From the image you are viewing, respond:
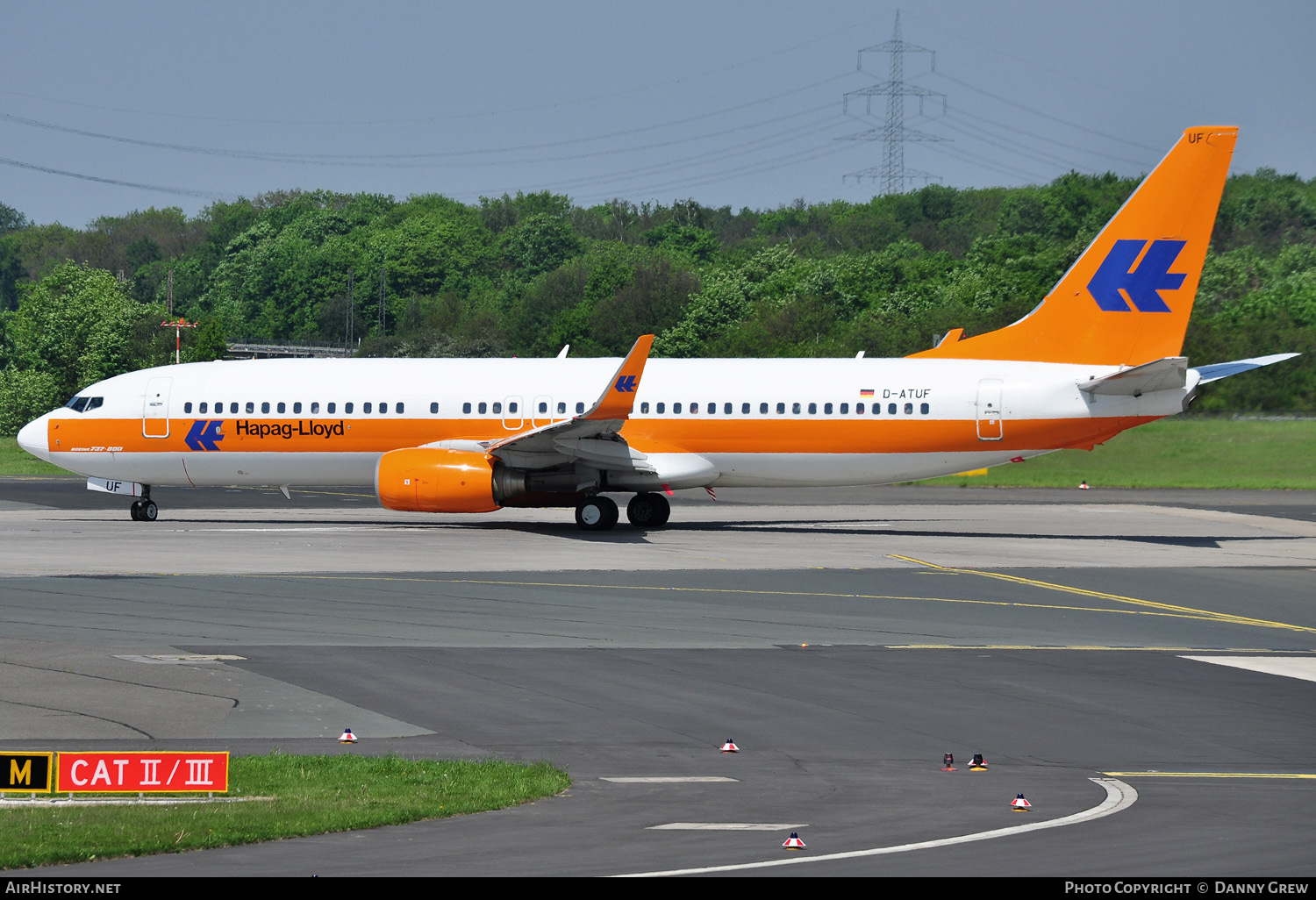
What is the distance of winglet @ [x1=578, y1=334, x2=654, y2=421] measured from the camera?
3244 centimetres

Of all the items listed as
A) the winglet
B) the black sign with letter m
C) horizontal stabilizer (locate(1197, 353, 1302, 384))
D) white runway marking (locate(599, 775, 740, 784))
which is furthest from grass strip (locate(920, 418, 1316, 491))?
the black sign with letter m

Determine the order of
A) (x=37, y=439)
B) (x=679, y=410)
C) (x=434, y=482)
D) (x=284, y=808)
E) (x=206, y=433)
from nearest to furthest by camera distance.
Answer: (x=284, y=808) → (x=434, y=482) → (x=679, y=410) → (x=206, y=433) → (x=37, y=439)

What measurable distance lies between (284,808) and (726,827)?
3.44m

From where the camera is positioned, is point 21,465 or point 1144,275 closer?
point 1144,275

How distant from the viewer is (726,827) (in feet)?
33.7

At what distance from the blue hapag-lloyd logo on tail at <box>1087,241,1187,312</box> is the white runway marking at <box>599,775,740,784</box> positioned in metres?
26.4

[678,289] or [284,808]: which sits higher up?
[678,289]

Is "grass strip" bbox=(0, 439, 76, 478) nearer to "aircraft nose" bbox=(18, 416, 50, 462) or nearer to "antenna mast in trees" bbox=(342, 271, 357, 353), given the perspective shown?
"aircraft nose" bbox=(18, 416, 50, 462)

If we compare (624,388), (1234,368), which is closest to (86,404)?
(624,388)

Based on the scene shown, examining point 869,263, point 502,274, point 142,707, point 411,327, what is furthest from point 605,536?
point 502,274

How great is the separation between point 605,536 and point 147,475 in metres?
13.5

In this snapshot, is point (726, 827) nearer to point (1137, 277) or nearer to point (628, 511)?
point (628, 511)

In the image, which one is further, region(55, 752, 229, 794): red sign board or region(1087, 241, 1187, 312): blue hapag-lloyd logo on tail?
region(1087, 241, 1187, 312): blue hapag-lloyd logo on tail

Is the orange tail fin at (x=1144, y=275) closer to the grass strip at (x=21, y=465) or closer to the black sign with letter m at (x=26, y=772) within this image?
the black sign with letter m at (x=26, y=772)
